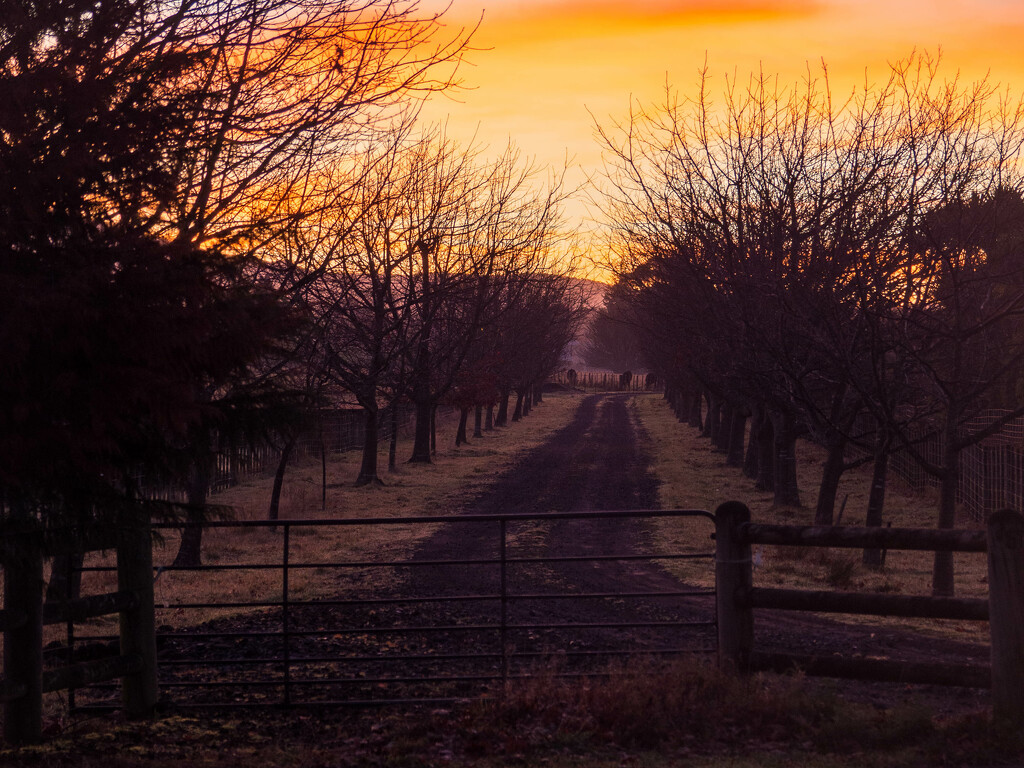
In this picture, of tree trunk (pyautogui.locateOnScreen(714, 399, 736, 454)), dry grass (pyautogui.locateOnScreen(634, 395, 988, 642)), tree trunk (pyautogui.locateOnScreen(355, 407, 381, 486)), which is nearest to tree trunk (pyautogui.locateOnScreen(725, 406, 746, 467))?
dry grass (pyautogui.locateOnScreen(634, 395, 988, 642))

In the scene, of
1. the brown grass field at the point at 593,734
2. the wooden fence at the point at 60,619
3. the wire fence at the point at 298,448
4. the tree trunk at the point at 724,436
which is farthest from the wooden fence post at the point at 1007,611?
the tree trunk at the point at 724,436

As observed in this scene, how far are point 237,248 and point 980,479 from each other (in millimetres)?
18495

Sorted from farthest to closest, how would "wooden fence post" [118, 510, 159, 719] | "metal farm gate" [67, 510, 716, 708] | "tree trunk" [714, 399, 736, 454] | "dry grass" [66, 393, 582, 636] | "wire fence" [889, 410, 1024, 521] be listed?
"tree trunk" [714, 399, 736, 454], "wire fence" [889, 410, 1024, 521], "dry grass" [66, 393, 582, 636], "metal farm gate" [67, 510, 716, 708], "wooden fence post" [118, 510, 159, 719]

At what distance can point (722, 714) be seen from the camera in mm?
5523

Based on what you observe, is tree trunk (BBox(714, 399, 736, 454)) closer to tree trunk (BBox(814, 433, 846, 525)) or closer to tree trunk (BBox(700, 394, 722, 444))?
tree trunk (BBox(700, 394, 722, 444))

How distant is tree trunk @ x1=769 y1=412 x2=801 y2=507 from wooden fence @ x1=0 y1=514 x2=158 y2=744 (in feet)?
57.8

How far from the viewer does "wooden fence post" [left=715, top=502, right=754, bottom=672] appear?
606 centimetres

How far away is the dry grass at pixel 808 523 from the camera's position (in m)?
12.4

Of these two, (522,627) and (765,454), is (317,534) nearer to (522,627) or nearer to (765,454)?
(522,627)

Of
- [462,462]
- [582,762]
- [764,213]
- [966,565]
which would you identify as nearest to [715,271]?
[764,213]

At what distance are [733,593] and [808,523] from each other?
1486 cm

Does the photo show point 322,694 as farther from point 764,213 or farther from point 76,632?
point 764,213

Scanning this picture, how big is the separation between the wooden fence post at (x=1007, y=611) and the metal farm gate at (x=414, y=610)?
1690 millimetres

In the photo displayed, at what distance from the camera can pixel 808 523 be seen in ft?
65.8
